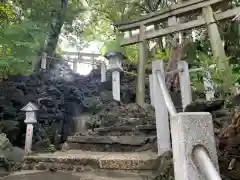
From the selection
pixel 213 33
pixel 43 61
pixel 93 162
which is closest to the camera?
pixel 93 162

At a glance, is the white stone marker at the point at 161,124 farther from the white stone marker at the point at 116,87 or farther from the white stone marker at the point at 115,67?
the white stone marker at the point at 115,67

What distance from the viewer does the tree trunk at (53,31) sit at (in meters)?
12.8

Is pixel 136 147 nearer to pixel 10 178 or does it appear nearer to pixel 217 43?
pixel 10 178

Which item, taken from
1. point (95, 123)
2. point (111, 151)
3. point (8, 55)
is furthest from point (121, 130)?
point (8, 55)

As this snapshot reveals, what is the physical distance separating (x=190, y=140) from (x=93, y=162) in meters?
2.35

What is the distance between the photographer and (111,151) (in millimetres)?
4371

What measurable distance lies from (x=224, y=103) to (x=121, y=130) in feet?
7.37

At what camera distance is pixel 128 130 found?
16.3ft

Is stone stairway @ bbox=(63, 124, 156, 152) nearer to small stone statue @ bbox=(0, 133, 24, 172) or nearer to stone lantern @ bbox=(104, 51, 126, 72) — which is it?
small stone statue @ bbox=(0, 133, 24, 172)

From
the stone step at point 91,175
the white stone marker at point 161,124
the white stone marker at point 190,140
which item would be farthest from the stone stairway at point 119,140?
the white stone marker at point 190,140

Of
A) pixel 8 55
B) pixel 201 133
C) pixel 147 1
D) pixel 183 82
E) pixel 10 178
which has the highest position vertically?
pixel 147 1

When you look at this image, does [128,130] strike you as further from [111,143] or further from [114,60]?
[114,60]

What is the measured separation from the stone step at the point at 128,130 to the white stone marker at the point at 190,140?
10.6ft

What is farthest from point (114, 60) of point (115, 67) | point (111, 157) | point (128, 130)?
point (111, 157)
